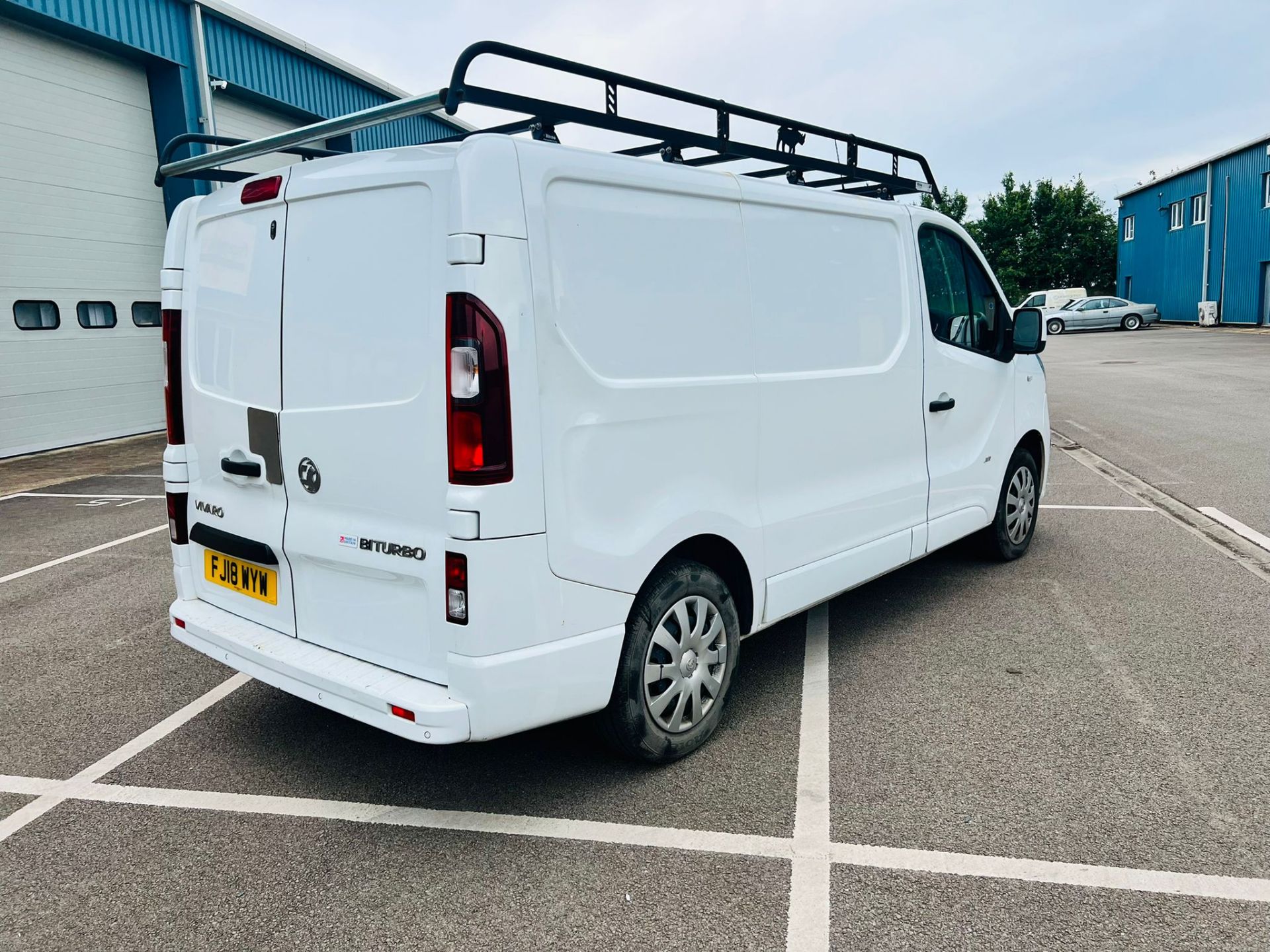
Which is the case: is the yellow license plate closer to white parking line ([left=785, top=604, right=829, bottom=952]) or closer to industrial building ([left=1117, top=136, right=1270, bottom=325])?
white parking line ([left=785, top=604, right=829, bottom=952])

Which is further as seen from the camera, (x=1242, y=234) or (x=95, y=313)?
(x=1242, y=234)

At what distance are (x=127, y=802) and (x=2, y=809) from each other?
414 mm

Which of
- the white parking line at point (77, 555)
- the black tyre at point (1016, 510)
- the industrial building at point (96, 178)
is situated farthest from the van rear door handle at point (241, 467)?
the industrial building at point (96, 178)

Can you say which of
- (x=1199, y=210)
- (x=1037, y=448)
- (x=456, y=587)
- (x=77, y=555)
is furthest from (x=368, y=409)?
(x=1199, y=210)

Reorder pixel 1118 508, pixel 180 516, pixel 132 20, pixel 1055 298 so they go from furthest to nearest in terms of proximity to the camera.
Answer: pixel 1055 298 → pixel 132 20 → pixel 1118 508 → pixel 180 516

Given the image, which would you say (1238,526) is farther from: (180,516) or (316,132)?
(180,516)

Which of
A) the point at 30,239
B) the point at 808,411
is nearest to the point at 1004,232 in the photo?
the point at 30,239

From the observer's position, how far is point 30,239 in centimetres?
1242

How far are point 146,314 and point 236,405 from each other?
12639mm

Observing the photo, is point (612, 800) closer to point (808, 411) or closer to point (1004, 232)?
point (808, 411)

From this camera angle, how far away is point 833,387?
403 cm

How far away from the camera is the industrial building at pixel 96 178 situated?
12.1 metres

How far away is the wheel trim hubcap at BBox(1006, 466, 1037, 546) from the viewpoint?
5824 millimetres

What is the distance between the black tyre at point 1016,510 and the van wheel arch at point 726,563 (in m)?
2.52
